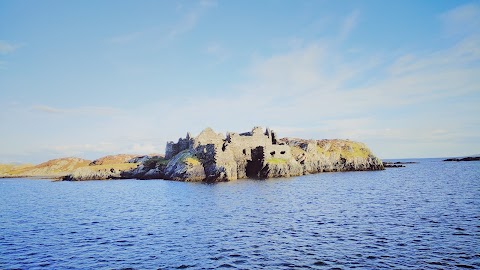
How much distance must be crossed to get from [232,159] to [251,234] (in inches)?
2709

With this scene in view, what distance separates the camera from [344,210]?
44.9m

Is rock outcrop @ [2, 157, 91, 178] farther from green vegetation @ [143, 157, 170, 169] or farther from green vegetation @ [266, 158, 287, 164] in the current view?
green vegetation @ [266, 158, 287, 164]

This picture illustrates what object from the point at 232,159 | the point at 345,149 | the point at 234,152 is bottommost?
the point at 232,159

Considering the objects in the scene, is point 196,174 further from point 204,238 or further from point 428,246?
point 428,246

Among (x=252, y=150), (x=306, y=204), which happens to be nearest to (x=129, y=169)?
(x=252, y=150)

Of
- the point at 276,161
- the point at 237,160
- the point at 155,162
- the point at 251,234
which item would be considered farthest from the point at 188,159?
the point at 251,234

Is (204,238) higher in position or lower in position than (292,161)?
lower

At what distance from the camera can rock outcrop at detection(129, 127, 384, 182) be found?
99000 millimetres

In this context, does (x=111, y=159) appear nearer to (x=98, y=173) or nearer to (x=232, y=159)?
(x=98, y=173)

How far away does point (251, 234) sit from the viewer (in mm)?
32938

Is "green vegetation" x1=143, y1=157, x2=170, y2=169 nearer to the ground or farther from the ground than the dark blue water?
farther from the ground

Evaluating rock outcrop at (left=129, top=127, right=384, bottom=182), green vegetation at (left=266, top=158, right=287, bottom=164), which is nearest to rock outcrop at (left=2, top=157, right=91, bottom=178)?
rock outcrop at (left=129, top=127, right=384, bottom=182)

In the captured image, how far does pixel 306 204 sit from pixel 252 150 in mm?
59269

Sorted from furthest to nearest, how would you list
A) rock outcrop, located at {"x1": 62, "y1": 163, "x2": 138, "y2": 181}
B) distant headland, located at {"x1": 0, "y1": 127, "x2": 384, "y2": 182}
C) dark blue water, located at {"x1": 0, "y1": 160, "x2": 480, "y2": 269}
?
1. rock outcrop, located at {"x1": 62, "y1": 163, "x2": 138, "y2": 181}
2. distant headland, located at {"x1": 0, "y1": 127, "x2": 384, "y2": 182}
3. dark blue water, located at {"x1": 0, "y1": 160, "x2": 480, "y2": 269}
